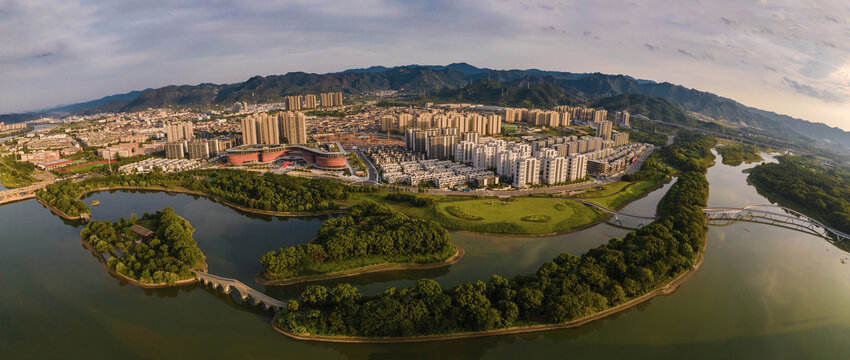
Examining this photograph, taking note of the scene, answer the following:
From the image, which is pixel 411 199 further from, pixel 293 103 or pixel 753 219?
pixel 293 103

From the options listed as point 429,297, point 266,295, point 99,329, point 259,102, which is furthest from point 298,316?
point 259,102

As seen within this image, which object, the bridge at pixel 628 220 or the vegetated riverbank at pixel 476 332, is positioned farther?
the bridge at pixel 628 220

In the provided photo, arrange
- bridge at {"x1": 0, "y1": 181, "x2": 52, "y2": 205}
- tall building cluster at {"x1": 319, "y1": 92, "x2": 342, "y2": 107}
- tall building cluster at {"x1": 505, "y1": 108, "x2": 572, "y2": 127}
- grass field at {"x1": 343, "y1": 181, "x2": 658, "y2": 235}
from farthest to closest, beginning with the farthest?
tall building cluster at {"x1": 319, "y1": 92, "x2": 342, "y2": 107} → tall building cluster at {"x1": 505, "y1": 108, "x2": 572, "y2": 127} → bridge at {"x1": 0, "y1": 181, "x2": 52, "y2": 205} → grass field at {"x1": 343, "y1": 181, "x2": 658, "y2": 235}

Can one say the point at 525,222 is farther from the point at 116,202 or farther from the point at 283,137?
the point at 283,137

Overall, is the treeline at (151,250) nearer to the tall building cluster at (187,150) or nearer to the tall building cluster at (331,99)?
the tall building cluster at (187,150)

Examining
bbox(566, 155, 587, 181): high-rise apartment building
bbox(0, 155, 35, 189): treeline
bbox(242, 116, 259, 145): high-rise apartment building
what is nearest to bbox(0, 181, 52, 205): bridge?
bbox(0, 155, 35, 189): treeline

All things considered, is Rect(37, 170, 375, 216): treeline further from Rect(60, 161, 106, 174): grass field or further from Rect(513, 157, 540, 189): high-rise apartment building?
Rect(513, 157, 540, 189): high-rise apartment building

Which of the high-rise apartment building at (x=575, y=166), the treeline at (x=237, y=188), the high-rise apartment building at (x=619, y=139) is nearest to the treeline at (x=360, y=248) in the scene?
the treeline at (x=237, y=188)

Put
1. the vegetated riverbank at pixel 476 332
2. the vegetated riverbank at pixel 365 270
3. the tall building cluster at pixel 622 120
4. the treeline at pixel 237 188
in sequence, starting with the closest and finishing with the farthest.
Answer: the vegetated riverbank at pixel 476 332
the vegetated riverbank at pixel 365 270
the treeline at pixel 237 188
the tall building cluster at pixel 622 120
